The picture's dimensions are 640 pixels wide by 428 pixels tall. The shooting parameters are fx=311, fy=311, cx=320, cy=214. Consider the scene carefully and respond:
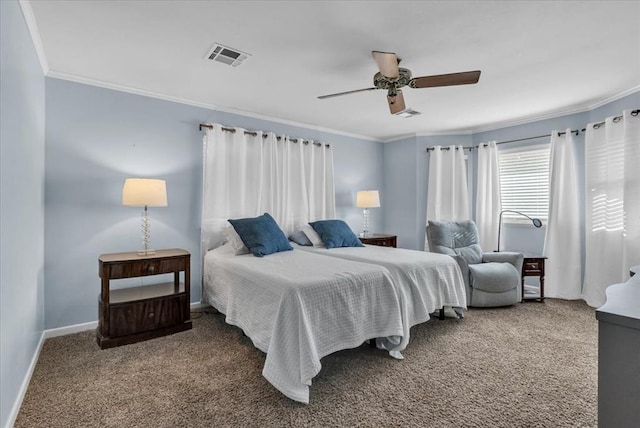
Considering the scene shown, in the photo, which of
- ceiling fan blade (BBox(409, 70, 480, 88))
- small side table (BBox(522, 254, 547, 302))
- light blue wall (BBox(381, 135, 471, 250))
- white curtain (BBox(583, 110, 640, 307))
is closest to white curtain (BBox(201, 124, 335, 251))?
light blue wall (BBox(381, 135, 471, 250))

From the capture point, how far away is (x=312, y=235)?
4070mm

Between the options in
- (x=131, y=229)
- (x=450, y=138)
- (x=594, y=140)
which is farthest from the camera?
(x=450, y=138)

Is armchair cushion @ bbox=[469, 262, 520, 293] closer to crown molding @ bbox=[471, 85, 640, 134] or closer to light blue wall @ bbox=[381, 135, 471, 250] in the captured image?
light blue wall @ bbox=[381, 135, 471, 250]

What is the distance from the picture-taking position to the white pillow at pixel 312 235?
400 centimetres

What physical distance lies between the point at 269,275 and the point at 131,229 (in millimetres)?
1865

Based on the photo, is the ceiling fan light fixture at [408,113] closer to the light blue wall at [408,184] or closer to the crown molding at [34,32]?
the light blue wall at [408,184]

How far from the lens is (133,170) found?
10.8ft

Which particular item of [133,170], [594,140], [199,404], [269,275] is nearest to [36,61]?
[133,170]

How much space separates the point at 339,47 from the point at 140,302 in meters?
2.76

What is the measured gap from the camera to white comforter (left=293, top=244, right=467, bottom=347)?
9.06 feet

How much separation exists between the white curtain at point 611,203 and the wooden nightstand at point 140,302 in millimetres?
4652

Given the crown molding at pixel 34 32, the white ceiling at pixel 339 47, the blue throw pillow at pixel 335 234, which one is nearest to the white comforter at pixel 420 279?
the blue throw pillow at pixel 335 234

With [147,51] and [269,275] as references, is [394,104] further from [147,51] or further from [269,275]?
[147,51]

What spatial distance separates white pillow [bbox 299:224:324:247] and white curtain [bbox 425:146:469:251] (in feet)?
6.87
